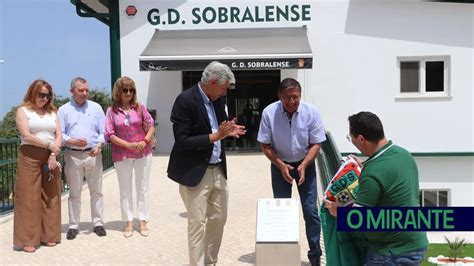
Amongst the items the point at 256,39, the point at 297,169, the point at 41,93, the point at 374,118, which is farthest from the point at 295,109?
the point at 256,39

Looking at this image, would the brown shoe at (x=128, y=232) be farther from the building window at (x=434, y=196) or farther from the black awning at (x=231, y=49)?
the building window at (x=434, y=196)

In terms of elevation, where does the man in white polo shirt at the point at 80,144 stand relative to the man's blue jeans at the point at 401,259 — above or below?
above

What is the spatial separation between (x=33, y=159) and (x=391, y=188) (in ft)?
13.5

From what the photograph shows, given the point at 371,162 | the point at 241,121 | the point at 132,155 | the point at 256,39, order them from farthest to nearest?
the point at 241,121 < the point at 256,39 < the point at 132,155 < the point at 371,162

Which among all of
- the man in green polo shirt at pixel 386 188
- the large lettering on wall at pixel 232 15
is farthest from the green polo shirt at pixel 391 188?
the large lettering on wall at pixel 232 15

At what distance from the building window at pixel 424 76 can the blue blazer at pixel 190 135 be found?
12.4 meters

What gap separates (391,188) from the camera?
3.07 metres

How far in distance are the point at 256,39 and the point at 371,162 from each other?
12282 millimetres

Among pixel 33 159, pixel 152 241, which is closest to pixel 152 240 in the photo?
pixel 152 241

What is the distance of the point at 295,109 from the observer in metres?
4.87

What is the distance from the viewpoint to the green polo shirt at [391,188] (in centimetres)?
307

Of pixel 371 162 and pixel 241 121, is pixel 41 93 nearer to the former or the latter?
pixel 371 162

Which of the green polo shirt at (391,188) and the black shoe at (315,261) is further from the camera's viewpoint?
the black shoe at (315,261)

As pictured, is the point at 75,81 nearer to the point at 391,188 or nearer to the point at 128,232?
the point at 128,232
